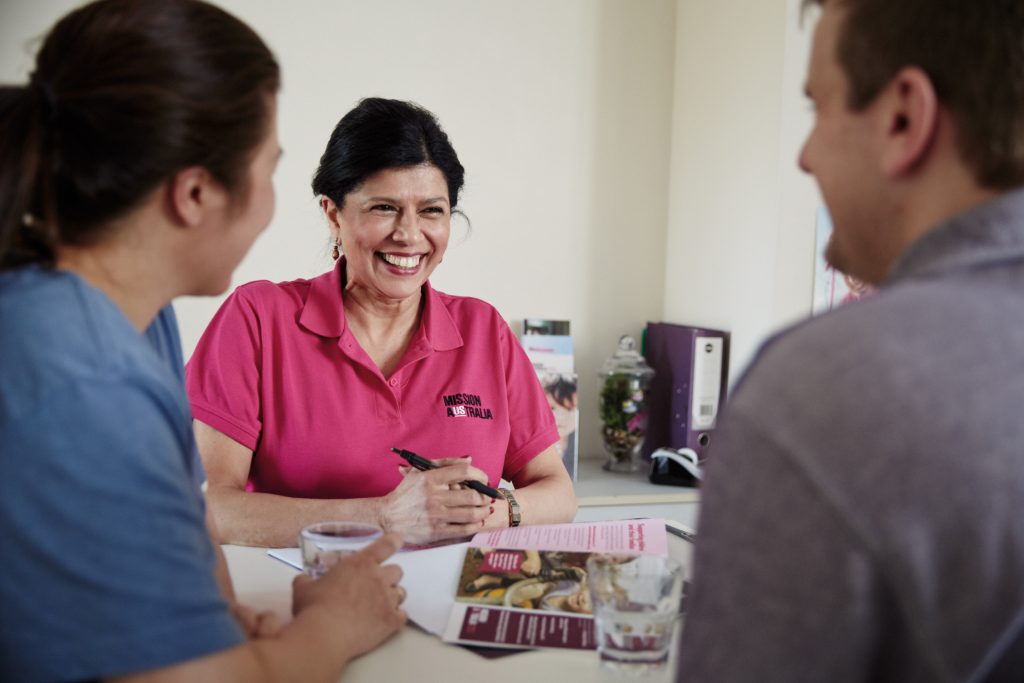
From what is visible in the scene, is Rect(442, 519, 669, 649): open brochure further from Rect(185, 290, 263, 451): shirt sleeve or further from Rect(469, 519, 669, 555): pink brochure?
Rect(185, 290, 263, 451): shirt sleeve

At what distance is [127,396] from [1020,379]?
65cm

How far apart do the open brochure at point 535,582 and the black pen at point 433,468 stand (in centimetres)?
10

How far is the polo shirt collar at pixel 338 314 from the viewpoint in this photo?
1774 millimetres

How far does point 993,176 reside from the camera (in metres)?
0.63

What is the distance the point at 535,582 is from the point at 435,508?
0.35 meters

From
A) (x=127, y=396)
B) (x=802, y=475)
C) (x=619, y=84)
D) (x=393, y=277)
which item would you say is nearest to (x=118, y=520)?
(x=127, y=396)

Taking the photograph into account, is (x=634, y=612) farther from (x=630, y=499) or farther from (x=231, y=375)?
(x=630, y=499)

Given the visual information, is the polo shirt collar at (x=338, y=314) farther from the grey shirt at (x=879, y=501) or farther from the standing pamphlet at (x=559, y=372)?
the grey shirt at (x=879, y=501)

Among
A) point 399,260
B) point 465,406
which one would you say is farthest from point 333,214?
point 465,406

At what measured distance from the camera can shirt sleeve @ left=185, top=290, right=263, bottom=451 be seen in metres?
1.63

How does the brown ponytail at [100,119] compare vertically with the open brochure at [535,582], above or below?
above

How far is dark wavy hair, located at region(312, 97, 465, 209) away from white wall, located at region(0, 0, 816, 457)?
0.77 metres

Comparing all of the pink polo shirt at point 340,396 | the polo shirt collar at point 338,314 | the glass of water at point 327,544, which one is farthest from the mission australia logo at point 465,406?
the glass of water at point 327,544

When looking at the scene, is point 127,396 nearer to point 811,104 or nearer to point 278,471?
point 811,104
